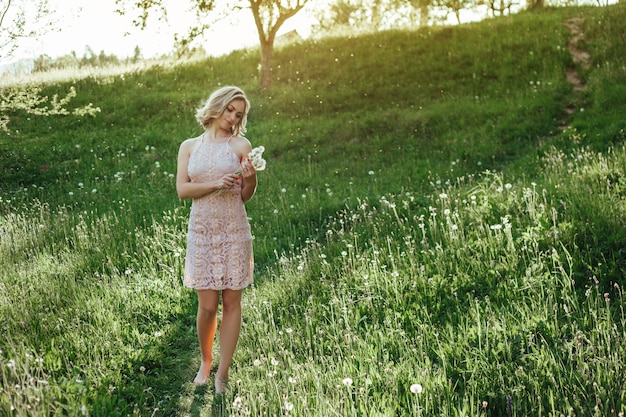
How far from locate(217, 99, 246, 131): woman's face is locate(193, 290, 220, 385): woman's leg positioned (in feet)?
4.90

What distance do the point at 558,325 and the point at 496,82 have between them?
15129 mm

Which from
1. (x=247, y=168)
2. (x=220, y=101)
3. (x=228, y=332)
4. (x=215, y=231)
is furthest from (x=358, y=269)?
(x=220, y=101)

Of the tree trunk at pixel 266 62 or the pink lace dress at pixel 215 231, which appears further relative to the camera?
the tree trunk at pixel 266 62

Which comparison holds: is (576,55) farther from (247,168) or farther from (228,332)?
(228,332)

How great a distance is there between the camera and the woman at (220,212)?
4.88 m

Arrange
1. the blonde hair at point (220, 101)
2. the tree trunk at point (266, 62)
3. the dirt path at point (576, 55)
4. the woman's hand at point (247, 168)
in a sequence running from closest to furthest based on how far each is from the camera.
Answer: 1. the woman's hand at point (247, 168)
2. the blonde hair at point (220, 101)
3. the dirt path at point (576, 55)
4. the tree trunk at point (266, 62)

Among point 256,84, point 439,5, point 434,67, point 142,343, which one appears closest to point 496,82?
point 434,67

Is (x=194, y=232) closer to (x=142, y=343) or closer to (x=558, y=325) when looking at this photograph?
(x=142, y=343)

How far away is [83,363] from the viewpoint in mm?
5047

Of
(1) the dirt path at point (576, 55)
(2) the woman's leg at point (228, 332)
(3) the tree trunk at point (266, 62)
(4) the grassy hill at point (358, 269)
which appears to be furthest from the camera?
(3) the tree trunk at point (266, 62)

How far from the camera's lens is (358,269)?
21.8ft

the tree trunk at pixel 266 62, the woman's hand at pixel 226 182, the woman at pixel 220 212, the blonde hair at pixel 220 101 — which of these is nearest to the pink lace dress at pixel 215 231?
the woman at pixel 220 212

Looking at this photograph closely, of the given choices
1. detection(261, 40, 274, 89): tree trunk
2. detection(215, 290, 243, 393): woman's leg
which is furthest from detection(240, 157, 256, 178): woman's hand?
detection(261, 40, 274, 89): tree trunk

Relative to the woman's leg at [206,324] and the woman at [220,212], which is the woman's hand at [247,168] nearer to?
the woman at [220,212]
